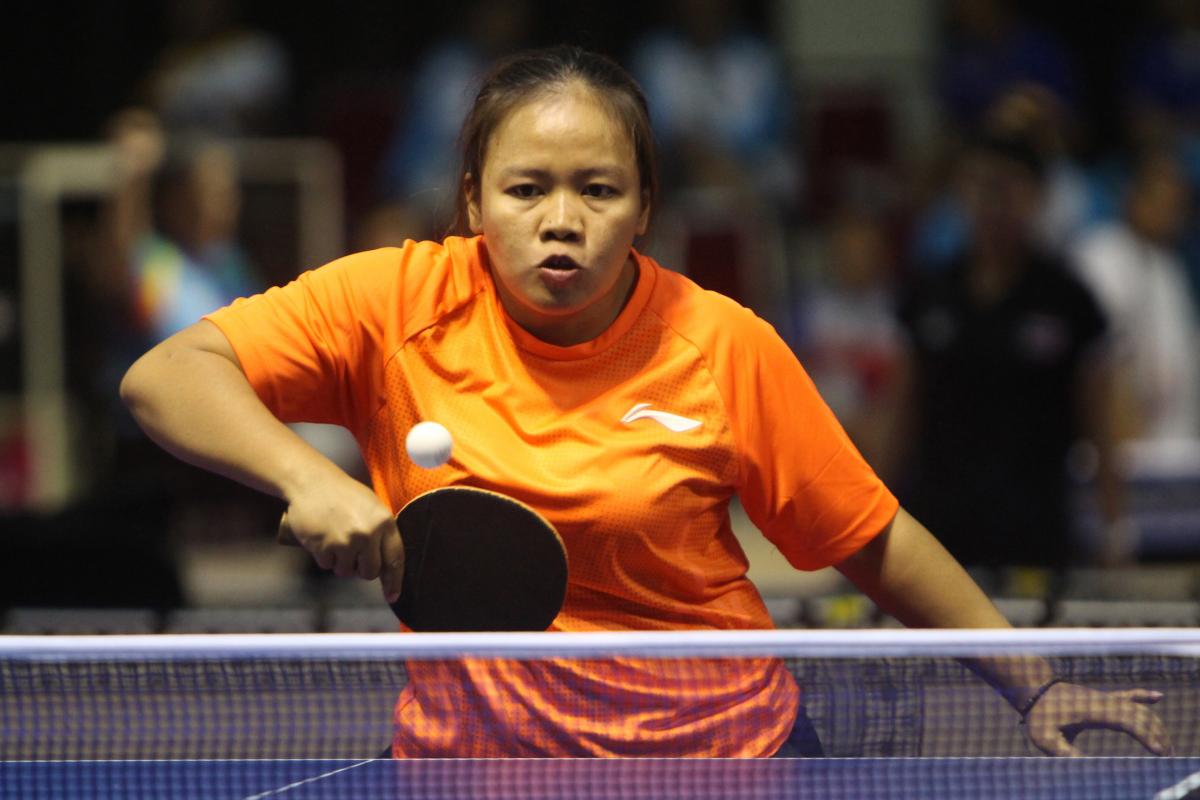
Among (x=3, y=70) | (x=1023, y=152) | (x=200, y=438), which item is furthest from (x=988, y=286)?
(x=3, y=70)

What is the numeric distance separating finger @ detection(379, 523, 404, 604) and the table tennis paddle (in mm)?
100

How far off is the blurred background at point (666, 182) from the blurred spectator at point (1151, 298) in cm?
1

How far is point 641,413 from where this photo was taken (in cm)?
273

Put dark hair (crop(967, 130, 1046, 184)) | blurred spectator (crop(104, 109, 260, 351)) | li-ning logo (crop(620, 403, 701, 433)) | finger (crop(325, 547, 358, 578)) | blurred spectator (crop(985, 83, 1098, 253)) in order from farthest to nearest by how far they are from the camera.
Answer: blurred spectator (crop(104, 109, 260, 351)) < blurred spectator (crop(985, 83, 1098, 253)) < dark hair (crop(967, 130, 1046, 184)) < li-ning logo (crop(620, 403, 701, 433)) < finger (crop(325, 547, 358, 578))

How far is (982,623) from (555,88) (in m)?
1.01

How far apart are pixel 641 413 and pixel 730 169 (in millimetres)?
6420

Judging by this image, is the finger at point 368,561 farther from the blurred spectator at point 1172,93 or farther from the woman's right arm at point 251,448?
the blurred spectator at point 1172,93

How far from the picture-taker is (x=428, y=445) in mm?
2588

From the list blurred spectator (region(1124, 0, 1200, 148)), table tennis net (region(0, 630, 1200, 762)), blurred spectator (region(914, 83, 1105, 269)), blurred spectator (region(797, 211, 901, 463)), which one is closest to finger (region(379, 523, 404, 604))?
table tennis net (region(0, 630, 1200, 762))

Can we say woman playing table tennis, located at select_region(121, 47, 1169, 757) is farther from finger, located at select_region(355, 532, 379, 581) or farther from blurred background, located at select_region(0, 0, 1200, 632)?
blurred background, located at select_region(0, 0, 1200, 632)

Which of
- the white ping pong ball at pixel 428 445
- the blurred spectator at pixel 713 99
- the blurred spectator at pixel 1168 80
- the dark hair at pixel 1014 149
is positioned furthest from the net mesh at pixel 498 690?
the blurred spectator at pixel 1168 80

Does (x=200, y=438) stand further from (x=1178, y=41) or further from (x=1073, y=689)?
(x=1178, y=41)

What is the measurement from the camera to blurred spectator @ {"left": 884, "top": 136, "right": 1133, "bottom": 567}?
5.56m

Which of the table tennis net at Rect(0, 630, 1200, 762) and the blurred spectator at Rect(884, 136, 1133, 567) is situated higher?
the blurred spectator at Rect(884, 136, 1133, 567)
